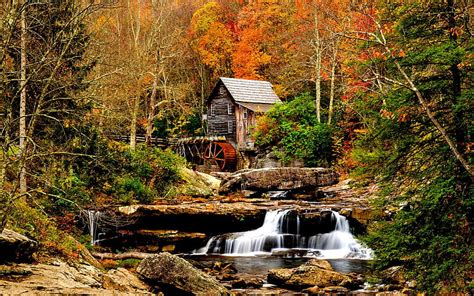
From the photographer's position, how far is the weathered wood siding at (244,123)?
36.2 meters

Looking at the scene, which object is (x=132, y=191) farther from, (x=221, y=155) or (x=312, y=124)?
(x=221, y=155)

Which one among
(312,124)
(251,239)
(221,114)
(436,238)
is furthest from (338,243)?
(221,114)

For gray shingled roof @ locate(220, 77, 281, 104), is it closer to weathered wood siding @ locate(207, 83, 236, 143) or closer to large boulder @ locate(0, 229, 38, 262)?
weathered wood siding @ locate(207, 83, 236, 143)

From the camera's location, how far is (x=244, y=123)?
1453 inches

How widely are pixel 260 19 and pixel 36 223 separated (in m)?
36.6

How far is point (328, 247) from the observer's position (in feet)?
54.6

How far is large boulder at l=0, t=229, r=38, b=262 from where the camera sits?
22.0ft

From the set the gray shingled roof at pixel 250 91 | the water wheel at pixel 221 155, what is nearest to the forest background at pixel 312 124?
the gray shingled roof at pixel 250 91

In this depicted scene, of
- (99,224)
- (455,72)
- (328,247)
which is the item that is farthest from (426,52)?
(99,224)

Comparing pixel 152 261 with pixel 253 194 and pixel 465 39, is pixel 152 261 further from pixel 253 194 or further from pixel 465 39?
pixel 253 194

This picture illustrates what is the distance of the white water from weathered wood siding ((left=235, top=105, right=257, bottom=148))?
1855cm

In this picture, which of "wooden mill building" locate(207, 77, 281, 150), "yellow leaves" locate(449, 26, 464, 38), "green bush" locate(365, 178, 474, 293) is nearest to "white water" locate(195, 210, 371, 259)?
"green bush" locate(365, 178, 474, 293)

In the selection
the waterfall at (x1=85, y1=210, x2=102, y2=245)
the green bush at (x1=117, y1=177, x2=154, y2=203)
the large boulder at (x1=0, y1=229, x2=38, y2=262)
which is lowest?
the waterfall at (x1=85, y1=210, x2=102, y2=245)

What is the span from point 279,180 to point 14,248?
16.9 metres
